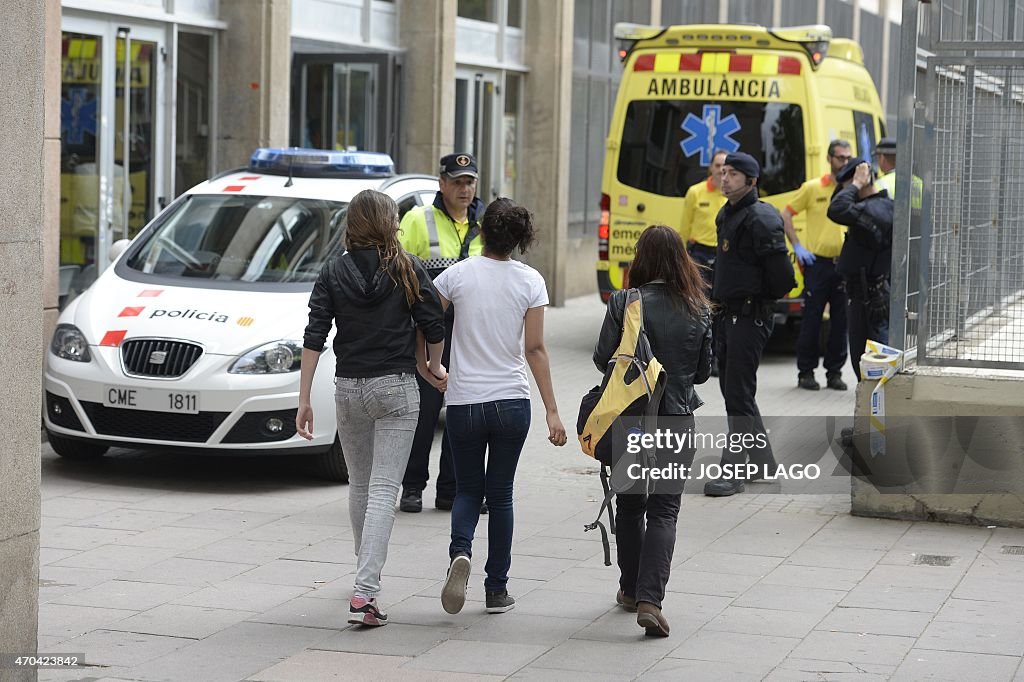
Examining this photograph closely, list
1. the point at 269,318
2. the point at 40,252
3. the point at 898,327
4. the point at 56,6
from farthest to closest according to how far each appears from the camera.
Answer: the point at 56,6, the point at 269,318, the point at 898,327, the point at 40,252

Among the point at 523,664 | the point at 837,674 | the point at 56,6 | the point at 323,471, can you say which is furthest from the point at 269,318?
the point at 837,674

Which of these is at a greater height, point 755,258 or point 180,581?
point 755,258

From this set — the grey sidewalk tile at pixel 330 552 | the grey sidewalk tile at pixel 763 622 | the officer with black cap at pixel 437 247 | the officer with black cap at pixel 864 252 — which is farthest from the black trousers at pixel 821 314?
the grey sidewalk tile at pixel 763 622

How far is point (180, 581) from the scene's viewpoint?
6945 millimetres

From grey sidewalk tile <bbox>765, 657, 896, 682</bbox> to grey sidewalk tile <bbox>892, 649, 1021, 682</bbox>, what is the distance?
6 centimetres

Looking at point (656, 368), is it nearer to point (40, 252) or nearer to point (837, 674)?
point (837, 674)

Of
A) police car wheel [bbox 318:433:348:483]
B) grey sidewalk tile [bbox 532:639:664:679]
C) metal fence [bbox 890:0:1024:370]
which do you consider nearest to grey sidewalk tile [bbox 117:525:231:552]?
police car wheel [bbox 318:433:348:483]

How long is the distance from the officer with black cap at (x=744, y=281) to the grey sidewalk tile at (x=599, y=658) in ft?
10.2

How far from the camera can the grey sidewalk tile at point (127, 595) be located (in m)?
6.55

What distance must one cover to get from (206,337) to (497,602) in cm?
317

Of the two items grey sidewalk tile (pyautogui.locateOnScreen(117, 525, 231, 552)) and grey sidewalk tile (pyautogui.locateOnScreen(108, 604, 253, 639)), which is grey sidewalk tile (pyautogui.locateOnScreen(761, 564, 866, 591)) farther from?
grey sidewalk tile (pyautogui.locateOnScreen(117, 525, 231, 552))

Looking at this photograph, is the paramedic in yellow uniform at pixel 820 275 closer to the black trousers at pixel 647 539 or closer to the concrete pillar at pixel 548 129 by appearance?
the concrete pillar at pixel 548 129


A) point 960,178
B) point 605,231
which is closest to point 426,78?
point 605,231

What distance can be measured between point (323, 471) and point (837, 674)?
14.1ft
